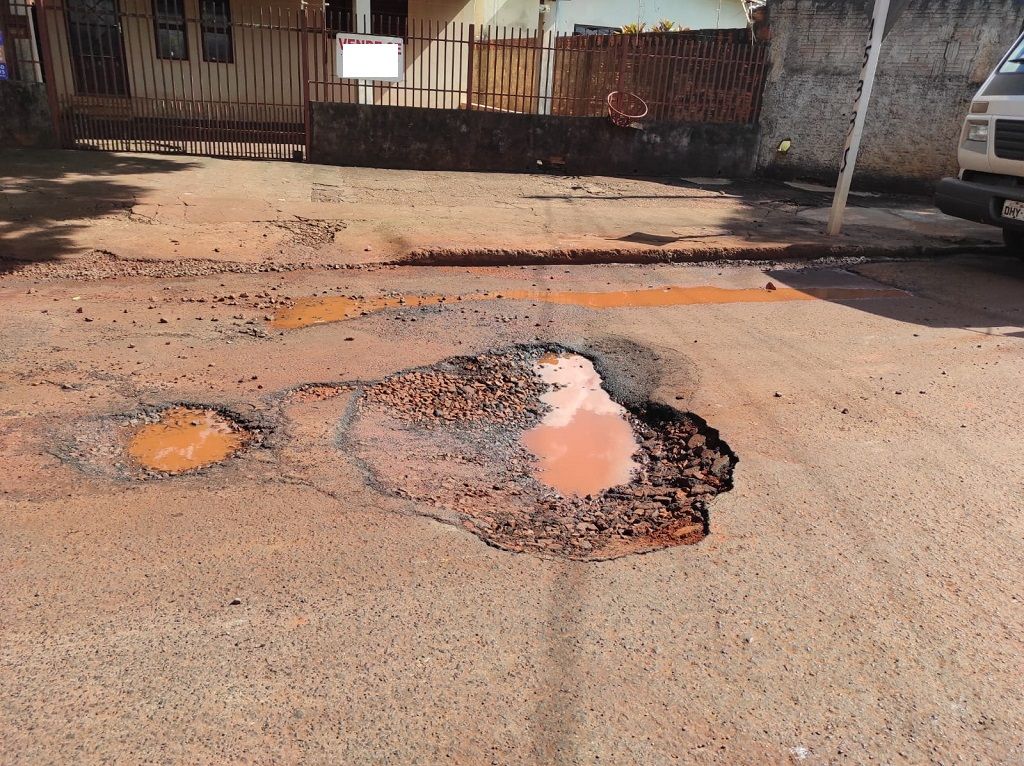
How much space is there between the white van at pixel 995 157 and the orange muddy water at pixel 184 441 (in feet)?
24.1

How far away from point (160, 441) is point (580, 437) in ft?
7.05

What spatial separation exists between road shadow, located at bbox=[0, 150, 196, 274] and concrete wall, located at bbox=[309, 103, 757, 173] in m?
2.53

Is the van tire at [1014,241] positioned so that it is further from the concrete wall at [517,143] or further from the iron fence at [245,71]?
the iron fence at [245,71]

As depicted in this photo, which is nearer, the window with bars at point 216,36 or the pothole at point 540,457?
the pothole at point 540,457

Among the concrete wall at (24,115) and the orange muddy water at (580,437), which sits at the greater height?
the concrete wall at (24,115)

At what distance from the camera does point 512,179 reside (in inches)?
469

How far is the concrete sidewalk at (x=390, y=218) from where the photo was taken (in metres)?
7.43

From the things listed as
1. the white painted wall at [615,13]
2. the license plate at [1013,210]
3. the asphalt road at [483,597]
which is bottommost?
the asphalt road at [483,597]

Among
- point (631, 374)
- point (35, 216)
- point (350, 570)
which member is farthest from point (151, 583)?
point (35, 216)

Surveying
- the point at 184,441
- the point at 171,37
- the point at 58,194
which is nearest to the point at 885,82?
the point at 58,194

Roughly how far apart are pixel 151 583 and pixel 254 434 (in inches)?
47.9

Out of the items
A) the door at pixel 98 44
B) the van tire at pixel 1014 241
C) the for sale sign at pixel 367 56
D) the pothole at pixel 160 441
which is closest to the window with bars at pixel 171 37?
the door at pixel 98 44

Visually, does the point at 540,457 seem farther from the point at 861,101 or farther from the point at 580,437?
the point at 861,101

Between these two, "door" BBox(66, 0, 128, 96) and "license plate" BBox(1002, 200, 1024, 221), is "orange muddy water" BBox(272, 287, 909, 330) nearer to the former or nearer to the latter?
"license plate" BBox(1002, 200, 1024, 221)
